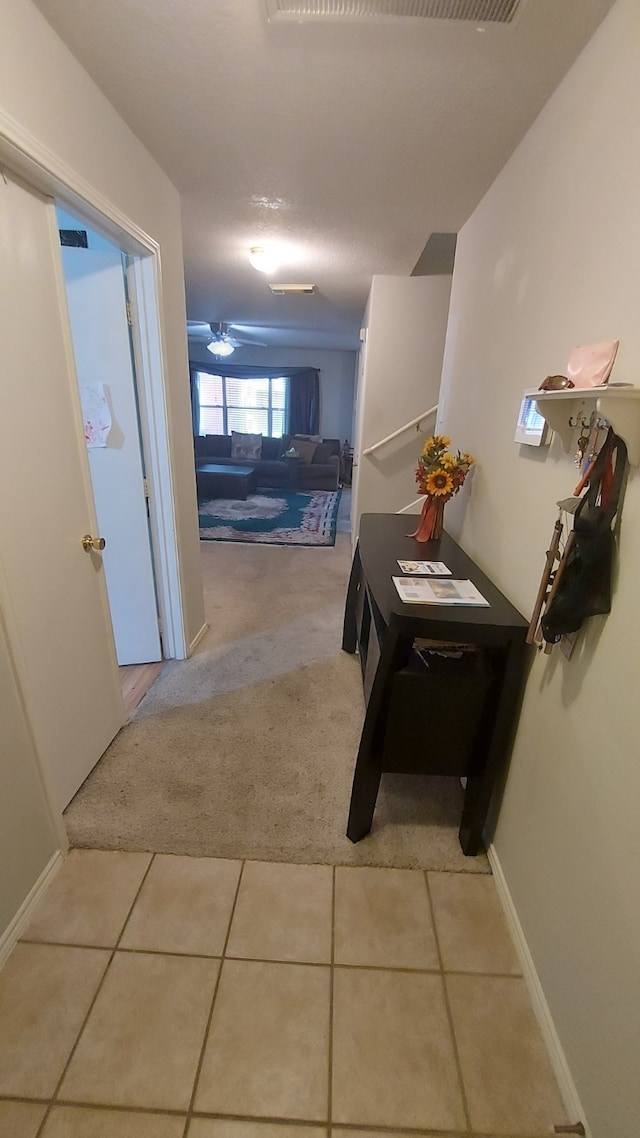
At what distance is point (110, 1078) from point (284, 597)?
2477 mm

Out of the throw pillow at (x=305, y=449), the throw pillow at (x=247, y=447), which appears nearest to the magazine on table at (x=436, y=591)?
the throw pillow at (x=305, y=449)

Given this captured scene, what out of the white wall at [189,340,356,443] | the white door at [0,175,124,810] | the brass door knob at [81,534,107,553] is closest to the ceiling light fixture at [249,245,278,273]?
the white door at [0,175,124,810]

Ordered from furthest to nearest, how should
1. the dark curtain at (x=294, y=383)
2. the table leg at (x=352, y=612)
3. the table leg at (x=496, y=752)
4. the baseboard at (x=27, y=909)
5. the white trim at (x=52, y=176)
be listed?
the dark curtain at (x=294, y=383)
the table leg at (x=352, y=612)
the table leg at (x=496, y=752)
the baseboard at (x=27, y=909)
the white trim at (x=52, y=176)

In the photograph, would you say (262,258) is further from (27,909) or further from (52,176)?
(27,909)

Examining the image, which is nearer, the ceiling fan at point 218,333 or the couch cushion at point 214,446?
the ceiling fan at point 218,333

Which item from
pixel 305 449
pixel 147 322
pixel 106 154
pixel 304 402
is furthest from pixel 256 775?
pixel 304 402

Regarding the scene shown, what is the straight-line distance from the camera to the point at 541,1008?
3.49 feet

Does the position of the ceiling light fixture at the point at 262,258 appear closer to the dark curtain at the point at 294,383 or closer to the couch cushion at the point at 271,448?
the couch cushion at the point at 271,448

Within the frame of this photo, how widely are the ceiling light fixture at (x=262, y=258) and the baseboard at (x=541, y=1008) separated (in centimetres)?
321

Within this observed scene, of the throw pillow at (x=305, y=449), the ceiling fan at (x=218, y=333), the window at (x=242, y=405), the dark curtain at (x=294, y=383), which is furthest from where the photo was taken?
the window at (x=242, y=405)

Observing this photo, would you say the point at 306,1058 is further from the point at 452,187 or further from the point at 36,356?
the point at 452,187

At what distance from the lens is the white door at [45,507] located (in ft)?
3.81

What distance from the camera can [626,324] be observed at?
908 mm

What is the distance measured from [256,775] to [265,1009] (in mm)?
706
